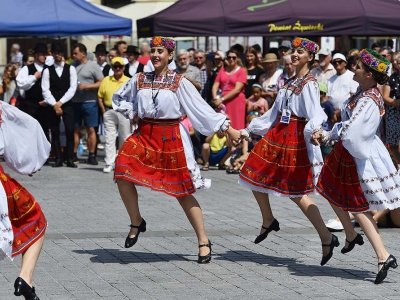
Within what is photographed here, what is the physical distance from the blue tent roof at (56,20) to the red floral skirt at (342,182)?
874 cm

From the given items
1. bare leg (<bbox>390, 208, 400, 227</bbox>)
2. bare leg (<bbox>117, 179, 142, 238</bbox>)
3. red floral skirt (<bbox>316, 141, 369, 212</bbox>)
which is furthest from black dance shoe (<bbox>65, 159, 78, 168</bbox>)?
red floral skirt (<bbox>316, 141, 369, 212</bbox>)

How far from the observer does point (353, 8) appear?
14.7 meters

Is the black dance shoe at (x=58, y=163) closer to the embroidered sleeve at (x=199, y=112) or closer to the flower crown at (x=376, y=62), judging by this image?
the embroidered sleeve at (x=199, y=112)

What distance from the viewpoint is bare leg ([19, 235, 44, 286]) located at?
561 centimetres

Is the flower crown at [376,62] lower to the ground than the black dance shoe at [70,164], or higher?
higher

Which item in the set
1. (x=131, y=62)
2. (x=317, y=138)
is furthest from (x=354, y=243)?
(x=131, y=62)

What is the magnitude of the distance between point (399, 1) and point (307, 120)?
8191mm

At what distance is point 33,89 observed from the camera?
14.5 meters

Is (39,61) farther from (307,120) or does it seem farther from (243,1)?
(307,120)

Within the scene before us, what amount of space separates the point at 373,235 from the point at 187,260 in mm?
1528

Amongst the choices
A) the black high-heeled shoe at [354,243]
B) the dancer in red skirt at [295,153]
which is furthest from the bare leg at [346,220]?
the dancer in red skirt at [295,153]

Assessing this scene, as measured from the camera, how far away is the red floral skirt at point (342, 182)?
6.82 m

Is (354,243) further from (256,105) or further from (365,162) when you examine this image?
(256,105)

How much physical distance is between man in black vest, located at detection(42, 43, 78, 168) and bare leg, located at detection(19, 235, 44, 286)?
866 cm
